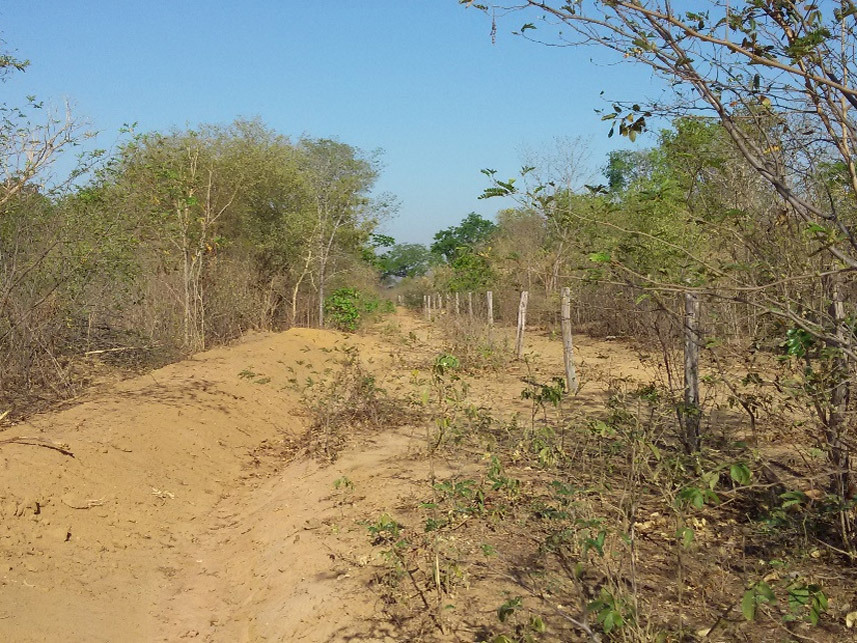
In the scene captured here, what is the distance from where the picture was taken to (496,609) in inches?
147

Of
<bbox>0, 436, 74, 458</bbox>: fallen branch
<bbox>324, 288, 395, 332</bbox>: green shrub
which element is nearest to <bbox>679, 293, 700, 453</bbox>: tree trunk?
<bbox>0, 436, 74, 458</bbox>: fallen branch

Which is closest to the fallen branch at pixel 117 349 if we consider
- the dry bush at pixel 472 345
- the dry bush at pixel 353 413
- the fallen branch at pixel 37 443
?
the dry bush at pixel 353 413

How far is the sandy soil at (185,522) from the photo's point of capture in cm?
422

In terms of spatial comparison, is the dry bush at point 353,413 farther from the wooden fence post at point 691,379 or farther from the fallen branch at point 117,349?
the wooden fence post at point 691,379

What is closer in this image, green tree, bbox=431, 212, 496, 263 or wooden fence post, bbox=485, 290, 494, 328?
wooden fence post, bbox=485, 290, 494, 328

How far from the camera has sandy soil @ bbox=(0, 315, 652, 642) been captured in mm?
4219

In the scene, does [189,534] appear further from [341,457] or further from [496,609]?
[496,609]

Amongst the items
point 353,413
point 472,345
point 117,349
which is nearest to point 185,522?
point 353,413

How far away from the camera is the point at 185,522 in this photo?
241 inches

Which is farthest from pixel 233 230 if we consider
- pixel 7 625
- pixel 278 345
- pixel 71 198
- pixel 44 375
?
pixel 7 625

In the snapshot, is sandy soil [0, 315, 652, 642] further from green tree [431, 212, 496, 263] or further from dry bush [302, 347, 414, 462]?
green tree [431, 212, 496, 263]

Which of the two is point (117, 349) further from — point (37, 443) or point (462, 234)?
point (462, 234)

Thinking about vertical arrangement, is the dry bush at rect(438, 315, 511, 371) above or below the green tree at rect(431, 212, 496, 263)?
below

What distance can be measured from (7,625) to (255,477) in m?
3.54
